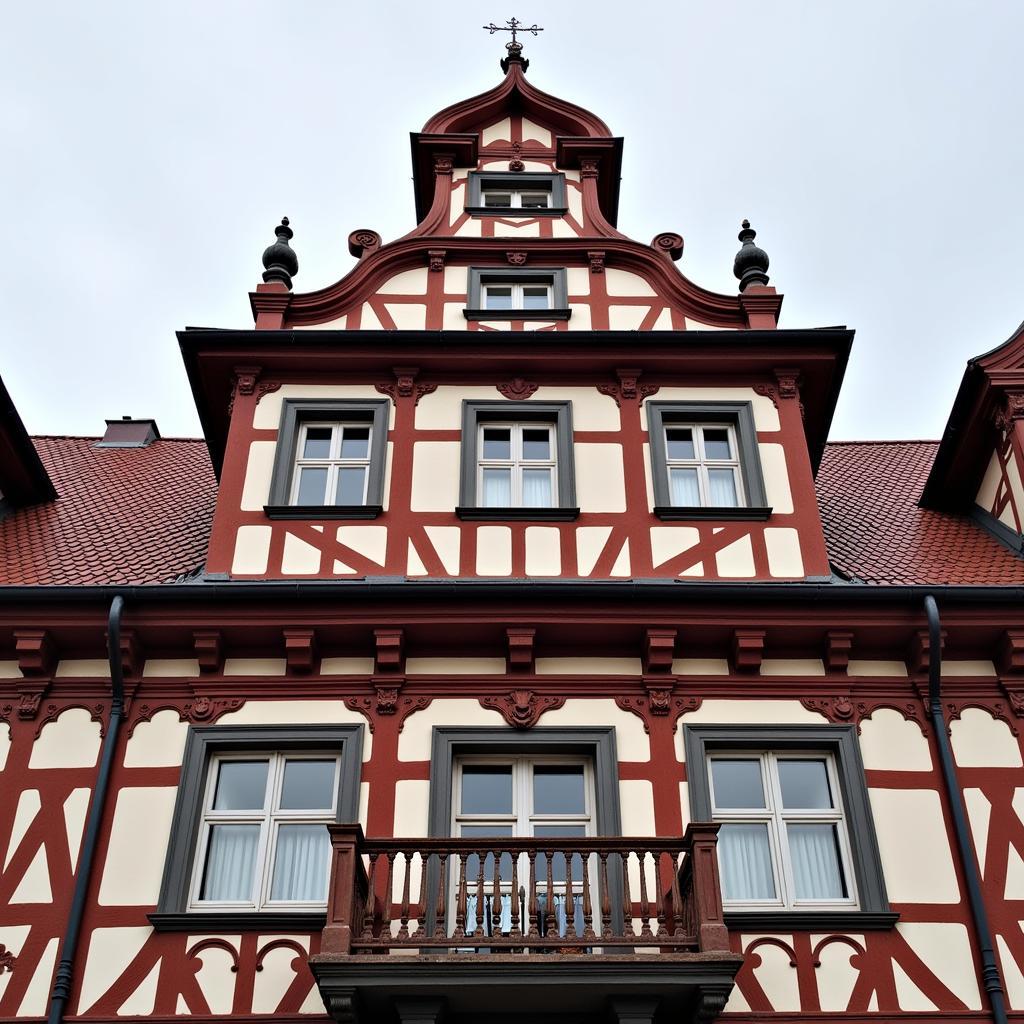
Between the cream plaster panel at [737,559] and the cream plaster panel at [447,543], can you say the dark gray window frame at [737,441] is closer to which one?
the cream plaster panel at [737,559]

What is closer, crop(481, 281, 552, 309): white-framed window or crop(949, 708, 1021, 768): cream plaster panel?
crop(949, 708, 1021, 768): cream plaster panel

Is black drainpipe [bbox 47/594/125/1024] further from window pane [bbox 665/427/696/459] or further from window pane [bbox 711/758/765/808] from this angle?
window pane [bbox 665/427/696/459]

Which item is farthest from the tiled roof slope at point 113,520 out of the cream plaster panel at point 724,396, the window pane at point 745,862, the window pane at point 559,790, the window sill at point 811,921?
the window sill at point 811,921

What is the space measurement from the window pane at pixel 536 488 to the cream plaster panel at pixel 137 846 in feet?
14.3

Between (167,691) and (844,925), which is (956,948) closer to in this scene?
(844,925)

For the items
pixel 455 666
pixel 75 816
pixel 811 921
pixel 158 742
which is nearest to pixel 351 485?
pixel 455 666

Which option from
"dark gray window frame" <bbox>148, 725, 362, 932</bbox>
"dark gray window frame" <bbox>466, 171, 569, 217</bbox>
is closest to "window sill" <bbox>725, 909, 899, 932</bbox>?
"dark gray window frame" <bbox>148, 725, 362, 932</bbox>

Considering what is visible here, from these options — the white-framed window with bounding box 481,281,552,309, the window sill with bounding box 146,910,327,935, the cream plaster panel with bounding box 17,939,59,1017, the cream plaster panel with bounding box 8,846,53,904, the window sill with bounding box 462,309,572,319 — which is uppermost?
the white-framed window with bounding box 481,281,552,309

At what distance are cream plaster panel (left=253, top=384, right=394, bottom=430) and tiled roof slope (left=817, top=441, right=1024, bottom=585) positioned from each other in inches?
201

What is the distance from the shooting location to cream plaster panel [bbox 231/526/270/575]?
1270 centimetres

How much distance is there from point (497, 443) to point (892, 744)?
4921 mm

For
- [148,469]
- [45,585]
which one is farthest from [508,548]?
[148,469]

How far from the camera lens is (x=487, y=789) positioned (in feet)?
37.6

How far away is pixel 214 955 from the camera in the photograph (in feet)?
34.1
